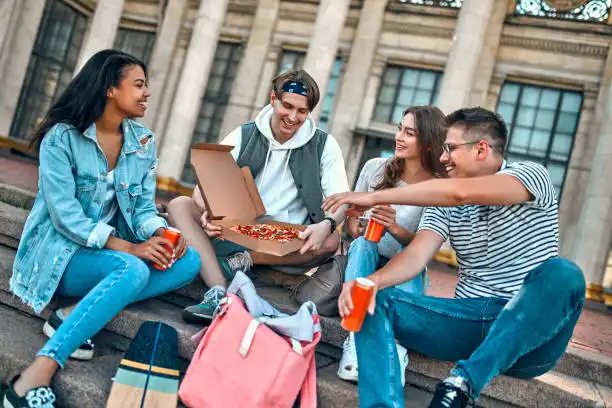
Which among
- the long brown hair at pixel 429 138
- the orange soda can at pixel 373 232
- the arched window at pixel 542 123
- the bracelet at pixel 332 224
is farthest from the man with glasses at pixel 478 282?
the arched window at pixel 542 123

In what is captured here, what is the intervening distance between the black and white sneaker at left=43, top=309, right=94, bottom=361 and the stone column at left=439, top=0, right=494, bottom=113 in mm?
10022

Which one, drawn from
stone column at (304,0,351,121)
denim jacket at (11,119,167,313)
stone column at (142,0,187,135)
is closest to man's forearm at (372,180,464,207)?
denim jacket at (11,119,167,313)

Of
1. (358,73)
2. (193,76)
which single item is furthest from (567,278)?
(193,76)

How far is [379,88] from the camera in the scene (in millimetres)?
14469

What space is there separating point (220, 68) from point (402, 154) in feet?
44.6

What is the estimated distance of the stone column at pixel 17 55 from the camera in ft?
47.5

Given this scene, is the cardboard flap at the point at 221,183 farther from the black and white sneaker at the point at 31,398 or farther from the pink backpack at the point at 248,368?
the black and white sneaker at the point at 31,398

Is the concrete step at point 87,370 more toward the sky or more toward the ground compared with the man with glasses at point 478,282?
more toward the ground

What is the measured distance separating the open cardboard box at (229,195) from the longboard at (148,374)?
30.4 inches

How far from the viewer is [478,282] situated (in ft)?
9.81

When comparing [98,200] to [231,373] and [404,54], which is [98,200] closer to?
[231,373]

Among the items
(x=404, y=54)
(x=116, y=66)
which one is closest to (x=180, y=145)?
(x=404, y=54)

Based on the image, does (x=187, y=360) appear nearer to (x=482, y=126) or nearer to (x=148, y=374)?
(x=148, y=374)

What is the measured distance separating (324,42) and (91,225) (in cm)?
1078
